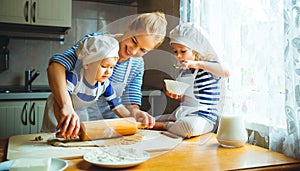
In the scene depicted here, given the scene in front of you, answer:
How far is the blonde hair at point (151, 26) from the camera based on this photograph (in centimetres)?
59

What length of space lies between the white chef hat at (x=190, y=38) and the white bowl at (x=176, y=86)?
8 cm

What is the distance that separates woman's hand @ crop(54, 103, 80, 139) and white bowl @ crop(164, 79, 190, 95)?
0.21 m

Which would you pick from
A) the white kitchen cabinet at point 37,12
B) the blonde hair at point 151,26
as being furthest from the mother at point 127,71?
the white kitchen cabinet at point 37,12

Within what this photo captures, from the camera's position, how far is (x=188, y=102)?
694 mm

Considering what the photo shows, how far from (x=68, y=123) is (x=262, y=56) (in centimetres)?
49

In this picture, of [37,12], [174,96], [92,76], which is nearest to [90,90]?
[92,76]

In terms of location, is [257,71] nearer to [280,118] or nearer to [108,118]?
[280,118]

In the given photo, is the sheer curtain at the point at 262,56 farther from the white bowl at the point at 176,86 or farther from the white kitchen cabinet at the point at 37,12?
the white kitchen cabinet at the point at 37,12

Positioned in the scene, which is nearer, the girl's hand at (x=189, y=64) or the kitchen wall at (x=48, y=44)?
the girl's hand at (x=189, y=64)

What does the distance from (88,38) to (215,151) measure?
36cm

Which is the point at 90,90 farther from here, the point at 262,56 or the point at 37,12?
the point at 37,12

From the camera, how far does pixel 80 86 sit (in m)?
0.63

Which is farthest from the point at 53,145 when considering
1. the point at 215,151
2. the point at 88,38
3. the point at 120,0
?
the point at 120,0

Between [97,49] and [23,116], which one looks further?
[23,116]
